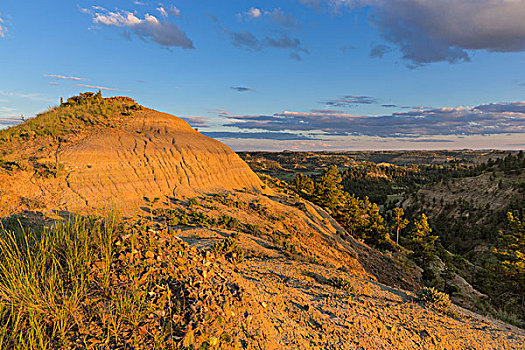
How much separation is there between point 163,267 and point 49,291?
2234 millimetres

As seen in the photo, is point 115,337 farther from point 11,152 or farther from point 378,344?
point 11,152

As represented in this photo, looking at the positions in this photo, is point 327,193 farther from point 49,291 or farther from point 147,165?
point 49,291

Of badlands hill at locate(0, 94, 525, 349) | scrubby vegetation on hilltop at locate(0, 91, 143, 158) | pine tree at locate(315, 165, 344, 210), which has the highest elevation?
scrubby vegetation on hilltop at locate(0, 91, 143, 158)

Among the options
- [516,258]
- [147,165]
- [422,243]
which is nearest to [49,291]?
[147,165]

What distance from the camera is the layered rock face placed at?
18.0m

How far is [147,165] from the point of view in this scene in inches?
866

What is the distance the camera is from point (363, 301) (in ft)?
32.0

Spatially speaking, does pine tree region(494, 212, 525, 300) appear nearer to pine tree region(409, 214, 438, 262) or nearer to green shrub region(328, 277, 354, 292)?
pine tree region(409, 214, 438, 262)

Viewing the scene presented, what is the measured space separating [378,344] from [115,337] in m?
6.99

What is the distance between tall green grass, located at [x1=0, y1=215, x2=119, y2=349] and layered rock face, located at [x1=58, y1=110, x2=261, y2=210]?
8341 millimetres

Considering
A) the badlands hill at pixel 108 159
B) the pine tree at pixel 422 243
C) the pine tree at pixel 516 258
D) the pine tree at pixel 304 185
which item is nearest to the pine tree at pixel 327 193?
the pine tree at pixel 304 185

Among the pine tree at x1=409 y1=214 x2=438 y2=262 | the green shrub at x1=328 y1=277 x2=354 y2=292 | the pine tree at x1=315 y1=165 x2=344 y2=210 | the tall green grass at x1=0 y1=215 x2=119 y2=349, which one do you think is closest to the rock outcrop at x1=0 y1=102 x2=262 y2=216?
the tall green grass at x1=0 y1=215 x2=119 y2=349

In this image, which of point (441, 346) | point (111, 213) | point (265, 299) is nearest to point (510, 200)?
point (441, 346)

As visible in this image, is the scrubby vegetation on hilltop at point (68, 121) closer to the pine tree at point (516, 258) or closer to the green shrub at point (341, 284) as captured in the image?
the green shrub at point (341, 284)
